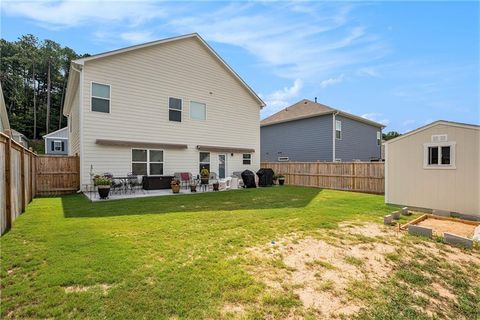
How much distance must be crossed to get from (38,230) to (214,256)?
4.02 m

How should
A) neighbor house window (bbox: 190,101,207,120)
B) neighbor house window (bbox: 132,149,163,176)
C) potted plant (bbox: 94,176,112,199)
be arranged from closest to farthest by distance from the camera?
potted plant (bbox: 94,176,112,199)
neighbor house window (bbox: 132,149,163,176)
neighbor house window (bbox: 190,101,207,120)

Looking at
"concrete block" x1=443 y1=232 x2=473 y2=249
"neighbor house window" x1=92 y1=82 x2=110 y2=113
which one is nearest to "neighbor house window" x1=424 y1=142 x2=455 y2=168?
"concrete block" x1=443 y1=232 x2=473 y2=249

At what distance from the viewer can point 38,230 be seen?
17.3 ft

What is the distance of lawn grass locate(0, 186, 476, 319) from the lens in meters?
2.67

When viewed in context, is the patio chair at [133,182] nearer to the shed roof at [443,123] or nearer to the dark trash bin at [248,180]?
the dark trash bin at [248,180]

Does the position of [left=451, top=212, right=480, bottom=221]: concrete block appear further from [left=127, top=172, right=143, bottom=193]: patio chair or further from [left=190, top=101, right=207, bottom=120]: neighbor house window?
[left=190, top=101, right=207, bottom=120]: neighbor house window

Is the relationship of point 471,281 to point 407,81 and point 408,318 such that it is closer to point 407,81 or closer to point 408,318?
point 408,318

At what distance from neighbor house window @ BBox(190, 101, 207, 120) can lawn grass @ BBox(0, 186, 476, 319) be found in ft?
27.4

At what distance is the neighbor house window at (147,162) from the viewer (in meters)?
12.5

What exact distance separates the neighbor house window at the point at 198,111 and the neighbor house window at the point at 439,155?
35.5ft

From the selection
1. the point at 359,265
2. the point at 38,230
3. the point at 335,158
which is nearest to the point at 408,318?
the point at 359,265

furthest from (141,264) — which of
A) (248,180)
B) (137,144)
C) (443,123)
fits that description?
(248,180)

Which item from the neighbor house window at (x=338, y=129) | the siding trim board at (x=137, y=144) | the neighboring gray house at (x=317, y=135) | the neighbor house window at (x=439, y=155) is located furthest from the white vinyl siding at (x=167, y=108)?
the neighbor house window at (x=439, y=155)

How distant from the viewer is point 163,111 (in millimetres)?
13312
